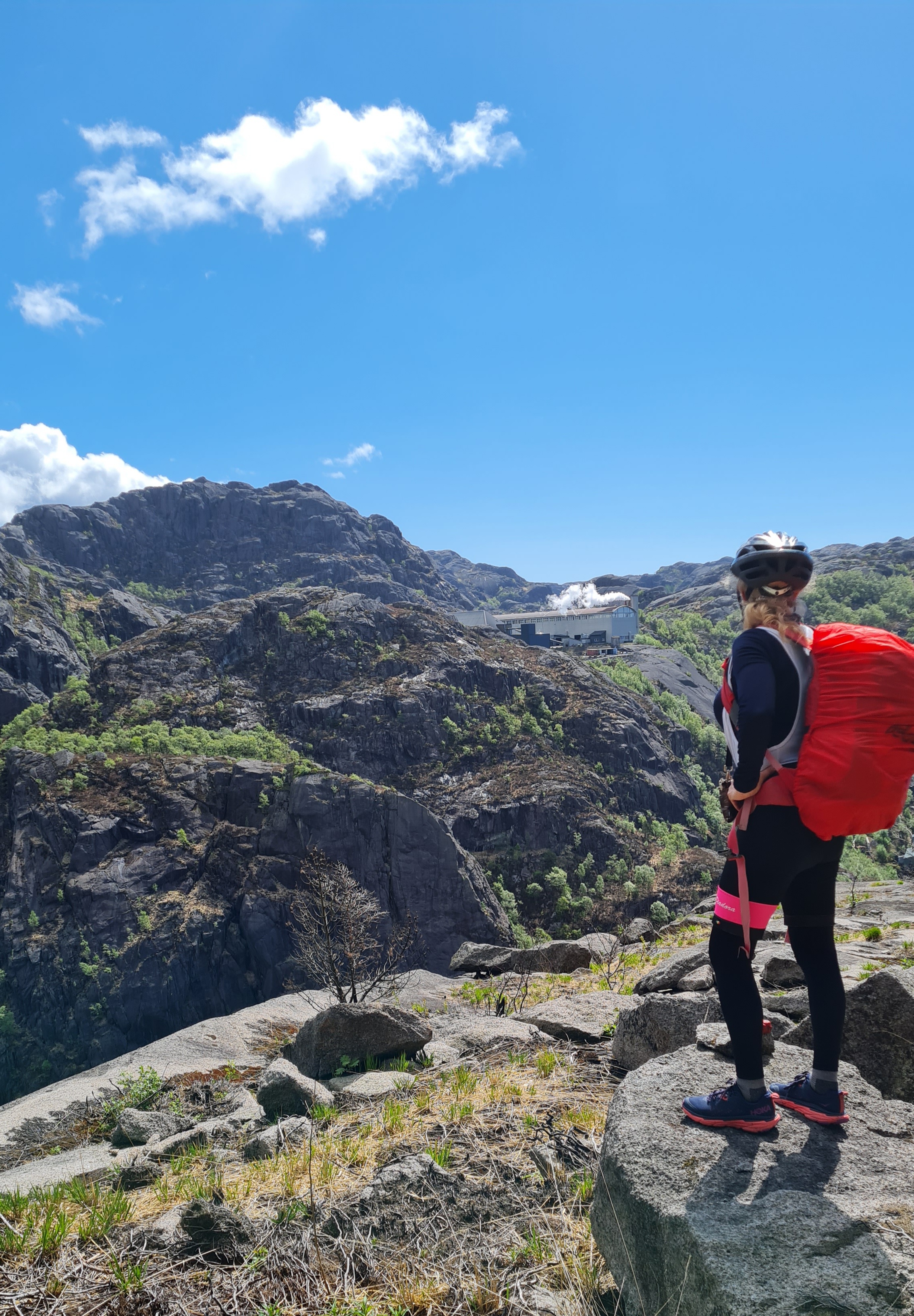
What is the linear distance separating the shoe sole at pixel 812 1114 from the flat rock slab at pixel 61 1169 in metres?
4.36

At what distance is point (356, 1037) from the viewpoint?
8.02m

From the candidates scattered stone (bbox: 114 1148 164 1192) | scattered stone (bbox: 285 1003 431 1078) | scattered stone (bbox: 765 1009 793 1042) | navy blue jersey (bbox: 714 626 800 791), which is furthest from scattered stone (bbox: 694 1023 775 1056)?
scattered stone (bbox: 285 1003 431 1078)

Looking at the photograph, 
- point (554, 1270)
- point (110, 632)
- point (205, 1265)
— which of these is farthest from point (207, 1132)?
point (110, 632)

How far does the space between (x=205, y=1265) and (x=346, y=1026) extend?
536cm

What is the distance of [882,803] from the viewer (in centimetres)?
291

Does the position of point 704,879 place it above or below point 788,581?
below

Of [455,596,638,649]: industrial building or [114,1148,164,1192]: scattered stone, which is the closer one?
[114,1148,164,1192]: scattered stone

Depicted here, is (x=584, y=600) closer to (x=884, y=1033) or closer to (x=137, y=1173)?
(x=884, y=1033)

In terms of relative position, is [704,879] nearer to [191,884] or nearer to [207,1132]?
[191,884]

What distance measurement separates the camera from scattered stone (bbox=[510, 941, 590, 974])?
1516cm

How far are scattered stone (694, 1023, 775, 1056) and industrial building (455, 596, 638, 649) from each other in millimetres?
90697

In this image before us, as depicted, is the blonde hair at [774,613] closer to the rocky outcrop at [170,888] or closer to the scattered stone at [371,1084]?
the scattered stone at [371,1084]

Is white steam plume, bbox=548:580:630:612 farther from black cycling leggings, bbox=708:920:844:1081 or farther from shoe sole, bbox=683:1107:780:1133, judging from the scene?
shoe sole, bbox=683:1107:780:1133

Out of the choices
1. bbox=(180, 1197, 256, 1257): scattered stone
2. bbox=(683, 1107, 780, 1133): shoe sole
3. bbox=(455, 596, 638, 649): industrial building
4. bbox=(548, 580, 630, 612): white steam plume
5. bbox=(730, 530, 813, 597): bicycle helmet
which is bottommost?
bbox=(180, 1197, 256, 1257): scattered stone
